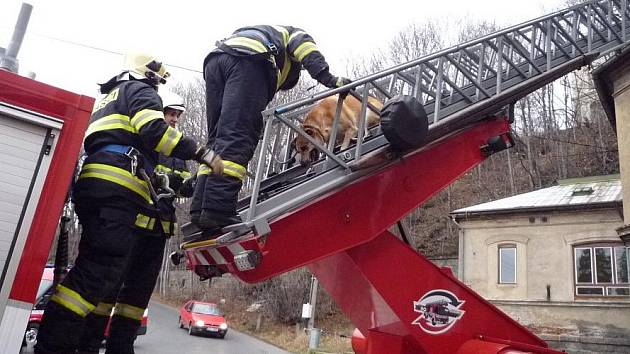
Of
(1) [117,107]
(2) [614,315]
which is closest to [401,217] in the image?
(1) [117,107]

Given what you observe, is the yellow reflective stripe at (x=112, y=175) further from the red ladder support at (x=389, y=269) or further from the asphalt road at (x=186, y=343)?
the asphalt road at (x=186, y=343)

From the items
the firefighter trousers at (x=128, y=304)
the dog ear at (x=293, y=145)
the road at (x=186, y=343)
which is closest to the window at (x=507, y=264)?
the road at (x=186, y=343)

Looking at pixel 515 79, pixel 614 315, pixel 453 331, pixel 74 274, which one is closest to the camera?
pixel 74 274

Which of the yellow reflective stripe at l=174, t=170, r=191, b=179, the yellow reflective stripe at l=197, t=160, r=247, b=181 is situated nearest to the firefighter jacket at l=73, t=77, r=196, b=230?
the yellow reflective stripe at l=197, t=160, r=247, b=181

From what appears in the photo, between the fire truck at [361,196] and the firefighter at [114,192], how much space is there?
0.45 m

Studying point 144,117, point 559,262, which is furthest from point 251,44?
point 559,262

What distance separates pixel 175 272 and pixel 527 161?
25.9 metres

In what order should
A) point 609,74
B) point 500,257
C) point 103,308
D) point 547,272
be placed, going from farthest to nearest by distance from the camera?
1. point 500,257
2. point 547,272
3. point 609,74
4. point 103,308

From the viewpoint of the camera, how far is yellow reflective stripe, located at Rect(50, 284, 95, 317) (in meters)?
2.78

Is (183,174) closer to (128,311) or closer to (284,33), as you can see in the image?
(128,311)

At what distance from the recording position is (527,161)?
3253 cm

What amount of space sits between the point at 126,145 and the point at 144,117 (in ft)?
0.92

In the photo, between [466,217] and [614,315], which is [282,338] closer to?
[466,217]

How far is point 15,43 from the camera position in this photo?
3.02 meters
